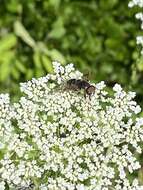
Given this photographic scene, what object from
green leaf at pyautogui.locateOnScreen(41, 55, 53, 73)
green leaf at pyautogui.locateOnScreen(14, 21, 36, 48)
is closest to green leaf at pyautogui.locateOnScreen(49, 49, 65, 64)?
green leaf at pyautogui.locateOnScreen(41, 55, 53, 73)

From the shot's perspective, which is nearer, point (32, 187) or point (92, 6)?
point (32, 187)

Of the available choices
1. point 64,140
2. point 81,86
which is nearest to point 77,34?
point 81,86

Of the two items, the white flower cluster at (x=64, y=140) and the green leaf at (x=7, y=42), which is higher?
the green leaf at (x=7, y=42)

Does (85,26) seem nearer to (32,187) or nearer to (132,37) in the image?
(132,37)

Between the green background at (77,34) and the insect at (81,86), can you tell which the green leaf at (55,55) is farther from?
the insect at (81,86)

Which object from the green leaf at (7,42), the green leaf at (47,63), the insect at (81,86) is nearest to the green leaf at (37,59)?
the green leaf at (47,63)

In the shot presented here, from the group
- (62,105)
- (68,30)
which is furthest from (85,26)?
(62,105)
